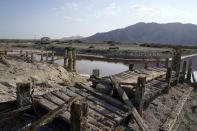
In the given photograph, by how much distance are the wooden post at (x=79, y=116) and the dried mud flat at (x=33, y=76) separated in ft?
29.5

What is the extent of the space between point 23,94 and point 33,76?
11.5 metres

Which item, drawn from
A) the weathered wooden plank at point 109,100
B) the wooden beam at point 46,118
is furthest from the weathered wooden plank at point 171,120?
the wooden beam at point 46,118

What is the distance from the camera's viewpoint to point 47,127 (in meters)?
5.60

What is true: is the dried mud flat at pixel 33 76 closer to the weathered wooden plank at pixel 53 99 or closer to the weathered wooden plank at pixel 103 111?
the weathered wooden plank at pixel 53 99

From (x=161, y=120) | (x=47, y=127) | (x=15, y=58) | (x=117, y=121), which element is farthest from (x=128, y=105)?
(x=15, y=58)

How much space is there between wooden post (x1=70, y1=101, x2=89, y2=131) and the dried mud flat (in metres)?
9.00

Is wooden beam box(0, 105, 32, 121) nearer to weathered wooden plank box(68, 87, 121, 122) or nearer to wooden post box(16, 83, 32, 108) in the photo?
wooden post box(16, 83, 32, 108)

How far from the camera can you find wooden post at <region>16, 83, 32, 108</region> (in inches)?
233

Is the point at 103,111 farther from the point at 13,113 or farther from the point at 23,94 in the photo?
the point at 13,113

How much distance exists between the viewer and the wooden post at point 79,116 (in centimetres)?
486

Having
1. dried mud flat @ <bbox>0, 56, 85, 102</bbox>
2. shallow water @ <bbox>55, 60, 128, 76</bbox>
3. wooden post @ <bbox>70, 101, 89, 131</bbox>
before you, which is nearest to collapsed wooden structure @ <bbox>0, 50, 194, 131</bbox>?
wooden post @ <bbox>70, 101, 89, 131</bbox>

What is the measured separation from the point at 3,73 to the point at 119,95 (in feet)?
38.7

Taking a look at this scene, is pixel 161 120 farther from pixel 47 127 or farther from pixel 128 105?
pixel 47 127

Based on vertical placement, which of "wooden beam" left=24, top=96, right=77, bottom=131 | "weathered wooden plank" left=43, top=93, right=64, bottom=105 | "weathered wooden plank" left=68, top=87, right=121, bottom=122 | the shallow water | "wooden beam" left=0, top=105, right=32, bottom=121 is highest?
"wooden beam" left=24, top=96, right=77, bottom=131
